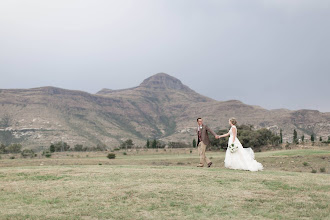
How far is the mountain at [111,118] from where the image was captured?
94500 mm

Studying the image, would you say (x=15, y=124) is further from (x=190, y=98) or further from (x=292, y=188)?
(x=190, y=98)

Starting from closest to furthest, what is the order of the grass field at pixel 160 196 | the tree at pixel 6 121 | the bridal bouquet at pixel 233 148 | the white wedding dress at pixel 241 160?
the grass field at pixel 160 196, the white wedding dress at pixel 241 160, the bridal bouquet at pixel 233 148, the tree at pixel 6 121

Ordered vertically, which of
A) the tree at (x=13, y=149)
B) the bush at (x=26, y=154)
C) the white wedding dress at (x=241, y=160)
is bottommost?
the bush at (x=26, y=154)

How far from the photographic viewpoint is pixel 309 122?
117312mm

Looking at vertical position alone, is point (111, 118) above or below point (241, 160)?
above

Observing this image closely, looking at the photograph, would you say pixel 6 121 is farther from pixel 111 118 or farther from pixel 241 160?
pixel 241 160

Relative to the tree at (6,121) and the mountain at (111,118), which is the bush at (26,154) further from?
the tree at (6,121)

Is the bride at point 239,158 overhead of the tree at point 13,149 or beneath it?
overhead

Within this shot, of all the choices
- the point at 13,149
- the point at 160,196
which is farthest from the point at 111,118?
the point at 160,196

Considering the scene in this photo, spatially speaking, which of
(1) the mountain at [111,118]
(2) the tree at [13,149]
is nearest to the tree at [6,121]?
(1) the mountain at [111,118]

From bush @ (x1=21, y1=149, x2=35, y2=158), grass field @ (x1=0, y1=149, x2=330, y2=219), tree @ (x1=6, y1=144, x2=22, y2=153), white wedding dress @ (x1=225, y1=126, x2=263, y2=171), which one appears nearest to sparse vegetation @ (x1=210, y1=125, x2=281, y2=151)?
bush @ (x1=21, y1=149, x2=35, y2=158)

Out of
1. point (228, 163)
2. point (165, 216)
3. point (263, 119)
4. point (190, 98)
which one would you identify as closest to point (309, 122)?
point (263, 119)

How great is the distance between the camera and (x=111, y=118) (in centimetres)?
12788

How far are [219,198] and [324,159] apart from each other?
1145 inches
